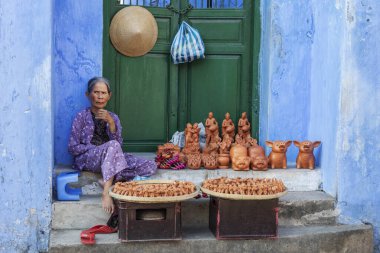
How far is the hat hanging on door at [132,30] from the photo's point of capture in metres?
5.64

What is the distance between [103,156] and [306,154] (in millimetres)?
1962

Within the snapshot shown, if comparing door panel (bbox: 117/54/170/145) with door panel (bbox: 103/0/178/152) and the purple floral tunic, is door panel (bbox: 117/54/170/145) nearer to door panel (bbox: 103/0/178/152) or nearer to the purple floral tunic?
door panel (bbox: 103/0/178/152)

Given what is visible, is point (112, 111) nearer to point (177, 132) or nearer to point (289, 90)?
point (177, 132)

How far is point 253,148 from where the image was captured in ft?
17.8

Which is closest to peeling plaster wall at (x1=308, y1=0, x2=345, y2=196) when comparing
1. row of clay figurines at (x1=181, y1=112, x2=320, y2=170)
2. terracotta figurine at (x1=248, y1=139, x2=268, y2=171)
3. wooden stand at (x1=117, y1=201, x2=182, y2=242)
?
row of clay figurines at (x1=181, y1=112, x2=320, y2=170)

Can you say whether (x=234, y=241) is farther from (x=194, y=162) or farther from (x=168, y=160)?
(x=168, y=160)

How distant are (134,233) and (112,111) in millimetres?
1810

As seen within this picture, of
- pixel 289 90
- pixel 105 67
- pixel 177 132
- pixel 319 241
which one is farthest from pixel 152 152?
pixel 319 241

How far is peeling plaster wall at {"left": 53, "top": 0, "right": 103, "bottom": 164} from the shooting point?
539 centimetres

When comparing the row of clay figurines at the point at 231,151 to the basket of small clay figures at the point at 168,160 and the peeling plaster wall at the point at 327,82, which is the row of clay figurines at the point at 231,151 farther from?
the peeling plaster wall at the point at 327,82

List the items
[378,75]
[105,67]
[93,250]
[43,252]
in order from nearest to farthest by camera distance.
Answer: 1. [93,250]
2. [43,252]
3. [378,75]
4. [105,67]

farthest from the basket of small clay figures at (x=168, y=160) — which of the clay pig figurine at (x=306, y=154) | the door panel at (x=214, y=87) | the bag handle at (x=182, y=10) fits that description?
the bag handle at (x=182, y=10)

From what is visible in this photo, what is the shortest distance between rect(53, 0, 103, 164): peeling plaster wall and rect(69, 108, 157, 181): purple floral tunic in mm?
306

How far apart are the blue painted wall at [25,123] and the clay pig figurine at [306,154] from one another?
236 centimetres
